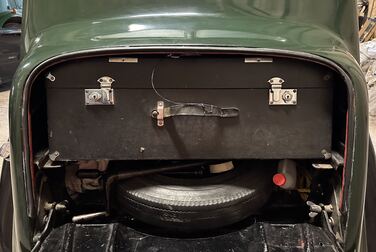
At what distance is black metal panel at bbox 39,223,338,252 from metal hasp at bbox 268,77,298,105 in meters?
0.48

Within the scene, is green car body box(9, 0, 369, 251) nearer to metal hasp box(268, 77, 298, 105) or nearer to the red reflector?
metal hasp box(268, 77, 298, 105)

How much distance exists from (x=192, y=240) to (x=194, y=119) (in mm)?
478

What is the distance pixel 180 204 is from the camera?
176 centimetres

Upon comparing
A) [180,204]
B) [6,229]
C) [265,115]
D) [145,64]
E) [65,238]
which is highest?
[145,64]

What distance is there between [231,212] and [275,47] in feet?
2.02

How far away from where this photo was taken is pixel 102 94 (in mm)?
1629

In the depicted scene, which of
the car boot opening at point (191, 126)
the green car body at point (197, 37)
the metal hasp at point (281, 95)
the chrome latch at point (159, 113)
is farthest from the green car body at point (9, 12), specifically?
the metal hasp at point (281, 95)

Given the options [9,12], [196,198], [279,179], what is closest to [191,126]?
[196,198]

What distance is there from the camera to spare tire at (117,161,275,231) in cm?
178

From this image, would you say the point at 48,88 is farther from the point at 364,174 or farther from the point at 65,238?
the point at 364,174

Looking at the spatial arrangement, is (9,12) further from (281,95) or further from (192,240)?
(281,95)

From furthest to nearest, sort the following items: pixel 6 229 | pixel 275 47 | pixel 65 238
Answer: pixel 6 229 < pixel 65 238 < pixel 275 47

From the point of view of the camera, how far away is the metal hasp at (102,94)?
1622 millimetres

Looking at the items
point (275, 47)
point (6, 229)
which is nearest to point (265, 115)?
point (275, 47)
